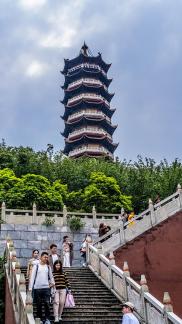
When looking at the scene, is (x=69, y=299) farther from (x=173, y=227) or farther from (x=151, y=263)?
(x=173, y=227)

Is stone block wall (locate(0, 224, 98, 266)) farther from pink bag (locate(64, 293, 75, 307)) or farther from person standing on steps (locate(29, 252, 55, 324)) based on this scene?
person standing on steps (locate(29, 252, 55, 324))

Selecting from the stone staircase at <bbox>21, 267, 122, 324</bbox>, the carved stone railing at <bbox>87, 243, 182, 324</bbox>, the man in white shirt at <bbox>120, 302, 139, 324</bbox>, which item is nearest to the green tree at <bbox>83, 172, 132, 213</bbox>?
the carved stone railing at <bbox>87, 243, 182, 324</bbox>

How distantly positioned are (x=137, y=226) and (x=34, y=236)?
4922mm

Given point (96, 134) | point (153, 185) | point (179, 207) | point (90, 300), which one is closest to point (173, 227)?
point (179, 207)

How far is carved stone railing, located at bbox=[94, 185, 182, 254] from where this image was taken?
14.5 meters

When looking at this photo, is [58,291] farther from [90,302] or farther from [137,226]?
[137,226]

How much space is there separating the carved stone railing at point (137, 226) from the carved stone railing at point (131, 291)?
826 mm

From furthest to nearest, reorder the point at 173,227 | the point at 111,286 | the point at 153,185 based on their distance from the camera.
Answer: the point at 153,185
the point at 173,227
the point at 111,286

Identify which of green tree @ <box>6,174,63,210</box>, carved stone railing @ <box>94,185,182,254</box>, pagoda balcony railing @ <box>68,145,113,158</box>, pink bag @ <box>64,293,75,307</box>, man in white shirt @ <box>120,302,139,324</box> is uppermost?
pagoda balcony railing @ <box>68,145,113,158</box>

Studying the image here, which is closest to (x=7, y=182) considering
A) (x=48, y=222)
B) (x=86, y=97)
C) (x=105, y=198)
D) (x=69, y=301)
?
(x=105, y=198)

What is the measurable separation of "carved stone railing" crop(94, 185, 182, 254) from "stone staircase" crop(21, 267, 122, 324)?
1.73 meters

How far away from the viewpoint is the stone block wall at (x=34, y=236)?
17984 millimetres

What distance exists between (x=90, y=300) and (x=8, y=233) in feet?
27.1

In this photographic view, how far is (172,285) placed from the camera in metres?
14.8
